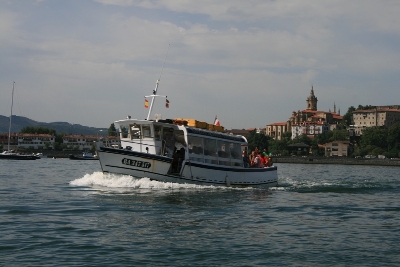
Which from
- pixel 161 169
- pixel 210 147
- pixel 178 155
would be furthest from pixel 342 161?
pixel 161 169

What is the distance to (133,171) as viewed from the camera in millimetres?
30422

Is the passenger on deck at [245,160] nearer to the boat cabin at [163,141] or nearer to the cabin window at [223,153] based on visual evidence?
the cabin window at [223,153]

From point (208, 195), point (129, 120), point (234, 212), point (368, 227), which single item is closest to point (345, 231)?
point (368, 227)

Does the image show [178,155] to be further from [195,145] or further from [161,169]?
[161,169]

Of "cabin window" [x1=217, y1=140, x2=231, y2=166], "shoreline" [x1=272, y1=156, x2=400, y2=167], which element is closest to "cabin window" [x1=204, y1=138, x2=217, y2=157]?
"cabin window" [x1=217, y1=140, x2=231, y2=166]

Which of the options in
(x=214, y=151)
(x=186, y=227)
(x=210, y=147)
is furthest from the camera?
(x=214, y=151)

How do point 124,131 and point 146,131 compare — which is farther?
point 124,131

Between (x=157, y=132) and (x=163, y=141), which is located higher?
(x=157, y=132)

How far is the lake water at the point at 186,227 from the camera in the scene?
15617 millimetres

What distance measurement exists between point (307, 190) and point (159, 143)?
32.7 feet

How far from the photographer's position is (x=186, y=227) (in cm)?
1983

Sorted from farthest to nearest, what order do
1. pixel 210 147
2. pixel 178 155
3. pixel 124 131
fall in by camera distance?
1. pixel 210 147
2. pixel 124 131
3. pixel 178 155

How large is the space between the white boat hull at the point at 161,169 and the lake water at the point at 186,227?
0.46m

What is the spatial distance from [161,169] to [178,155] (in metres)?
1.56
